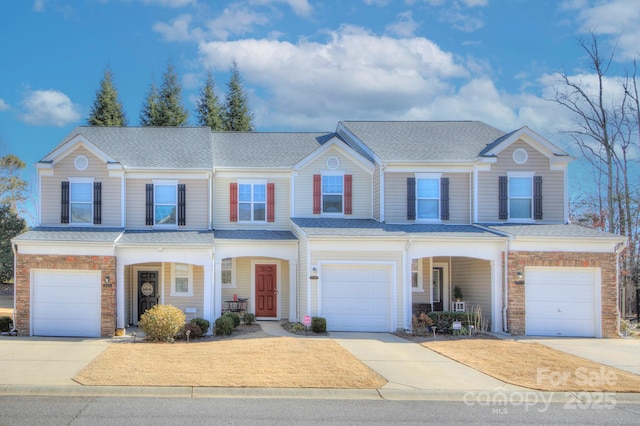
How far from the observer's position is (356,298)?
20.7m

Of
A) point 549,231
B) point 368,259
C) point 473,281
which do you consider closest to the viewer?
point 368,259

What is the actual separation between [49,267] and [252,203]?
7.90 m

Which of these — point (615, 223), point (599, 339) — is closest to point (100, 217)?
point (599, 339)

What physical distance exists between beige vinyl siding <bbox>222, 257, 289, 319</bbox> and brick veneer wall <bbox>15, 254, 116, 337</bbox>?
5.43 m

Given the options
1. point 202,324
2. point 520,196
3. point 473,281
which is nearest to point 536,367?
point 473,281

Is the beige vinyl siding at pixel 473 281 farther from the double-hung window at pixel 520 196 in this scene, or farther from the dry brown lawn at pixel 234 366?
the dry brown lawn at pixel 234 366

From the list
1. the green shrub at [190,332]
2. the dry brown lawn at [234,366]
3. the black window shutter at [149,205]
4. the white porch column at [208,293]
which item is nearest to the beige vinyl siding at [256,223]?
the black window shutter at [149,205]

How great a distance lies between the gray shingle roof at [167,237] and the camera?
2076cm

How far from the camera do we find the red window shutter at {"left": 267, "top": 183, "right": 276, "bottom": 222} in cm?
2427

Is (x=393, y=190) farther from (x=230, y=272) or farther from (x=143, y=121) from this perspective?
(x=143, y=121)

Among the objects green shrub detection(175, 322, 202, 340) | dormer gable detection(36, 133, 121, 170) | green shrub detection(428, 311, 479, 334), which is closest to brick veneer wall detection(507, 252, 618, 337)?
green shrub detection(428, 311, 479, 334)

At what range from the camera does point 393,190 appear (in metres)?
23.8

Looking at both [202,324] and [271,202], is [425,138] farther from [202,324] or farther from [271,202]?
[202,324]

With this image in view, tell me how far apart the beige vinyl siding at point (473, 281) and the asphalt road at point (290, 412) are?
1060cm
